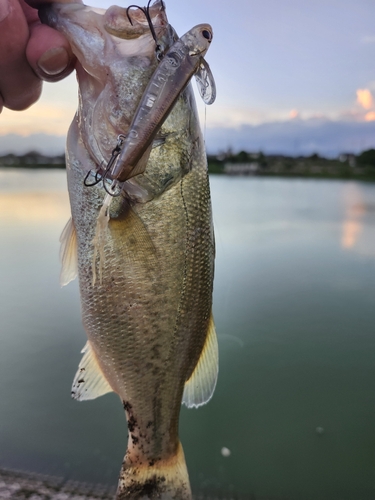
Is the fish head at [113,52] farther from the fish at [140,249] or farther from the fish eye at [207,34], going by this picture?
the fish eye at [207,34]

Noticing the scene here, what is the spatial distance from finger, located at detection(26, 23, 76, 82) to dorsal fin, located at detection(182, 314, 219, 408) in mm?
975

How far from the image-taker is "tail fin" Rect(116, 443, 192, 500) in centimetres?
139

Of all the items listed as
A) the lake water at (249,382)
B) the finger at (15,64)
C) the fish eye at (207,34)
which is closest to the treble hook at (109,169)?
the fish eye at (207,34)

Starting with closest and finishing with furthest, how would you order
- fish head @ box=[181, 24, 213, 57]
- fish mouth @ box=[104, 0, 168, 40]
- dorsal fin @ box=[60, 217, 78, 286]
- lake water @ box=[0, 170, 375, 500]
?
fish head @ box=[181, 24, 213, 57] < fish mouth @ box=[104, 0, 168, 40] < dorsal fin @ box=[60, 217, 78, 286] < lake water @ box=[0, 170, 375, 500]

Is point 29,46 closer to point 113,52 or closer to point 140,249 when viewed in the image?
point 113,52

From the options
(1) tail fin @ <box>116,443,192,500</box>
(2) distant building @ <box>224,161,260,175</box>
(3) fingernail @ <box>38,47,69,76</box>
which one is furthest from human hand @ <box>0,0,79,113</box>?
(2) distant building @ <box>224,161,260,175</box>

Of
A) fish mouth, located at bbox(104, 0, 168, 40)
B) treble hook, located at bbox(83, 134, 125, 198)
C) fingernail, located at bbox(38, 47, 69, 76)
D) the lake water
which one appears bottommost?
the lake water

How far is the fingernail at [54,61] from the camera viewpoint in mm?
1140

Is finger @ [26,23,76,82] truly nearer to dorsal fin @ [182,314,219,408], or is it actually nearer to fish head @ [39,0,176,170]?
fish head @ [39,0,176,170]

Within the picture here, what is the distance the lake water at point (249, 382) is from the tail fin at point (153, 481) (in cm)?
93

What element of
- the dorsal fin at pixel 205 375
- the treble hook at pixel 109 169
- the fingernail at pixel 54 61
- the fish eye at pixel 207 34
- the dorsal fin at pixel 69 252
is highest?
the fish eye at pixel 207 34

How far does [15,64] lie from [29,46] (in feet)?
0.47

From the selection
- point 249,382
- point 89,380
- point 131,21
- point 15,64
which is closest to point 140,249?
point 89,380

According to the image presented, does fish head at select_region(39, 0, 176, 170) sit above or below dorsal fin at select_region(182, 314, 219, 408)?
above
